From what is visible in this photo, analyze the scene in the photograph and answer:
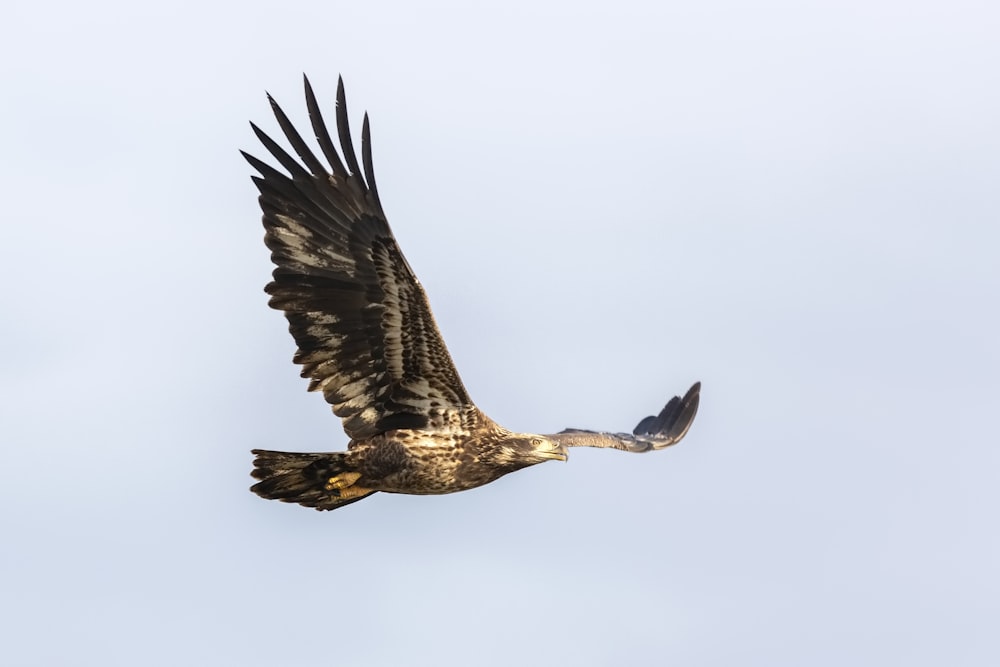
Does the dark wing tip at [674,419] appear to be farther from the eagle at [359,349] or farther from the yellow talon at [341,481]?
the yellow talon at [341,481]

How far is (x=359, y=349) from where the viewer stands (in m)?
18.1

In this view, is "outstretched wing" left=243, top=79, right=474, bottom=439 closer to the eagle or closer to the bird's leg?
the eagle

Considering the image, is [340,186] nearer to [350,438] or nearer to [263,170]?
[263,170]

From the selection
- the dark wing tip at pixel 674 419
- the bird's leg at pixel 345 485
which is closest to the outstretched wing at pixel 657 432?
the dark wing tip at pixel 674 419

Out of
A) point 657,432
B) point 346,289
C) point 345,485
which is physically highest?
point 346,289

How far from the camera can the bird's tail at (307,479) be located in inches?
719

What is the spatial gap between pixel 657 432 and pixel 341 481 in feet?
18.2

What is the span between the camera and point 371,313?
1791 cm

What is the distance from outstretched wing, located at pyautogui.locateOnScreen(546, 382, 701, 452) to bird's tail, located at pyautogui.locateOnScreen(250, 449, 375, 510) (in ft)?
10.1

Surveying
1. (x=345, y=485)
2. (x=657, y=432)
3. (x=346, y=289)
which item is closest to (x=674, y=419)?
(x=657, y=432)

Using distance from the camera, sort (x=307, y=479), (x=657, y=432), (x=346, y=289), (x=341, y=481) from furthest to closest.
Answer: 1. (x=657, y=432)
2. (x=341, y=481)
3. (x=307, y=479)
4. (x=346, y=289)

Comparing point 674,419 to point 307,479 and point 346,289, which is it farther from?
point 346,289

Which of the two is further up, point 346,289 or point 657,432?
point 346,289

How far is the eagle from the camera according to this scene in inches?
699
